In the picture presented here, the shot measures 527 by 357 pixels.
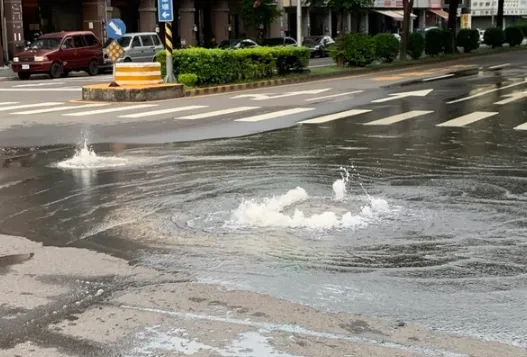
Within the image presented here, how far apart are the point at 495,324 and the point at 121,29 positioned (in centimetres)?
1896

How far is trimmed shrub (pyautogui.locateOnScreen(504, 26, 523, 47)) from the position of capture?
186 feet

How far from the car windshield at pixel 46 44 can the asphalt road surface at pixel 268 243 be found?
18847mm

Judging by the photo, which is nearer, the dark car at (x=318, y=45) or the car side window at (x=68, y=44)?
the car side window at (x=68, y=44)

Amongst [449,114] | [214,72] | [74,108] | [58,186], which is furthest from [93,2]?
[58,186]

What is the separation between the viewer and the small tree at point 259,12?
46.0m

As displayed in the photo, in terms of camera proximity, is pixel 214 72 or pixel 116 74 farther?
pixel 214 72

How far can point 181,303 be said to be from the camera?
5.06m

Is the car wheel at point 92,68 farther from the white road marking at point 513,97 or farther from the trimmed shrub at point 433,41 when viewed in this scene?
the white road marking at point 513,97

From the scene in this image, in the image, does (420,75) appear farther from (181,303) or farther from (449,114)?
(181,303)

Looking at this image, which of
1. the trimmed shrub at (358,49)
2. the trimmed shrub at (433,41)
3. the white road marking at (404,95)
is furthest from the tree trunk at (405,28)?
the white road marking at (404,95)

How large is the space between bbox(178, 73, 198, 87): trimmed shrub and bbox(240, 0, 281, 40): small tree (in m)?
23.6

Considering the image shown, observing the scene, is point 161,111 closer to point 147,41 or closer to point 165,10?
point 165,10

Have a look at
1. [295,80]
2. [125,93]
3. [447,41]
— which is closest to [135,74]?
[125,93]

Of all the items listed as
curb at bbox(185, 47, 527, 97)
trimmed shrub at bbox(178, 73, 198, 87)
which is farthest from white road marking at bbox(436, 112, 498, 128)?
trimmed shrub at bbox(178, 73, 198, 87)
